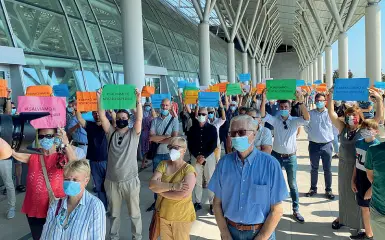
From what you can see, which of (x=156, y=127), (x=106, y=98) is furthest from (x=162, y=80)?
(x=106, y=98)

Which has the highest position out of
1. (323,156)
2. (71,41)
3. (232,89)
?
(71,41)

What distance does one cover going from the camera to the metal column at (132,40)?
10000 millimetres

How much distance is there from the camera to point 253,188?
3.15m

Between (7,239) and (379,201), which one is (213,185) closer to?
(379,201)

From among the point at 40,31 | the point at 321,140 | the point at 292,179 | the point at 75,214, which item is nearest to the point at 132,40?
the point at 40,31

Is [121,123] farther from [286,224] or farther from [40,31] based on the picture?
[40,31]

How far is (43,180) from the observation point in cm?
401

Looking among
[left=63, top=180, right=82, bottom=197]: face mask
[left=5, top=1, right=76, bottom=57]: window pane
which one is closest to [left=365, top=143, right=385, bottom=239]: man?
[left=63, top=180, right=82, bottom=197]: face mask

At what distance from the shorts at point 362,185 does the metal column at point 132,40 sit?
6.50 metres

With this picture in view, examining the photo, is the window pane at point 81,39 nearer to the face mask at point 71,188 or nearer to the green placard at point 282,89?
the green placard at point 282,89

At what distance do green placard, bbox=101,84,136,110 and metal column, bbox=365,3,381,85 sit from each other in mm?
14405

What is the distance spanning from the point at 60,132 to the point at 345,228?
181 inches

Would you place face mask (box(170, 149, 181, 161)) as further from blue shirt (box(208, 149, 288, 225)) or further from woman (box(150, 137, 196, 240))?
blue shirt (box(208, 149, 288, 225))

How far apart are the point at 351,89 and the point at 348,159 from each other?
3.96 feet
